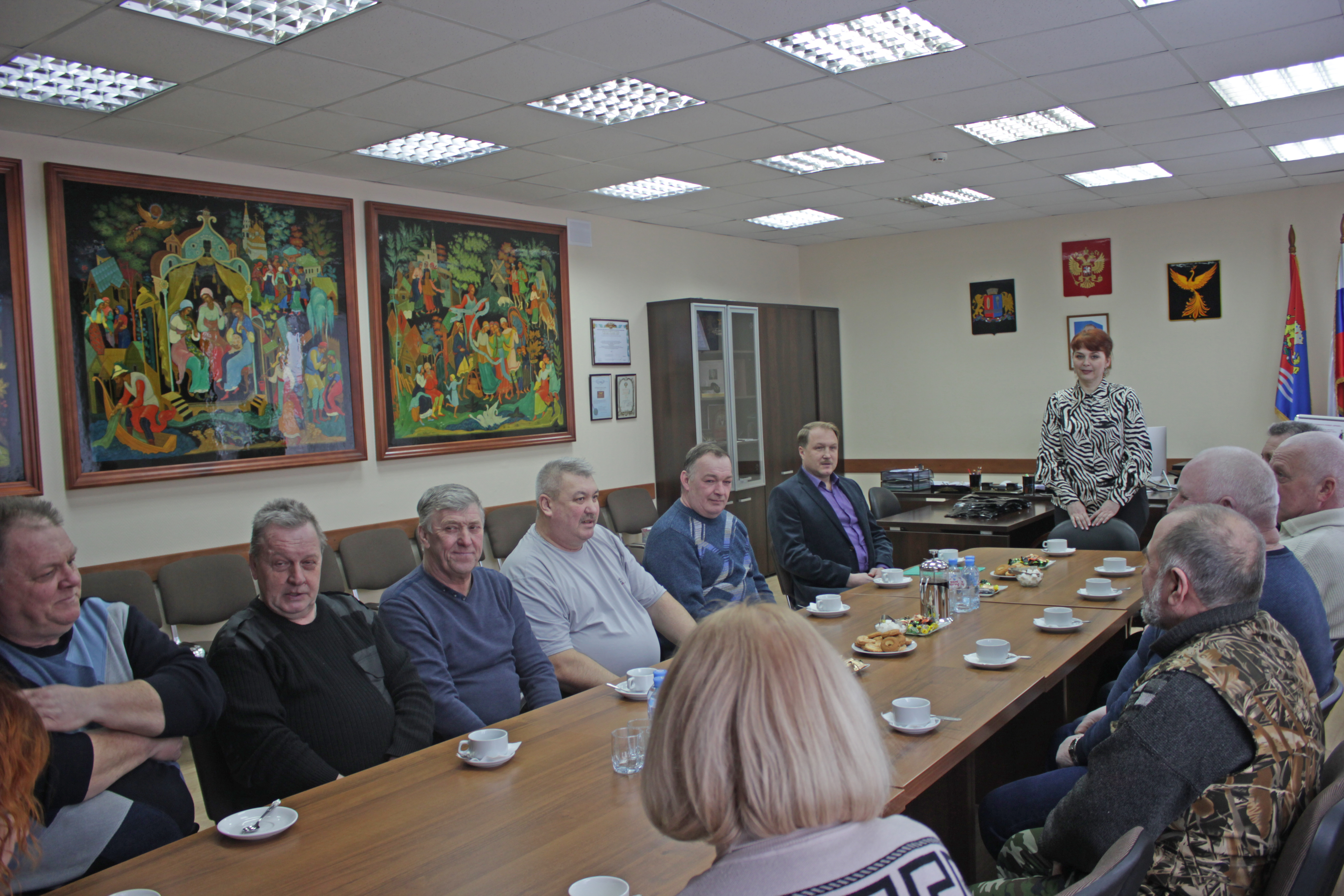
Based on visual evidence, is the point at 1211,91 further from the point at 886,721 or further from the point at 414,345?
the point at 414,345

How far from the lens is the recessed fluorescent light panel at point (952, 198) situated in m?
6.88

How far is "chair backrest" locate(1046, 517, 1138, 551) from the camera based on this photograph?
15.1 feet

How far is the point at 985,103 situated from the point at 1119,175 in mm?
2469

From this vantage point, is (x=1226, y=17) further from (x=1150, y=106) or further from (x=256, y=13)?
(x=256, y=13)

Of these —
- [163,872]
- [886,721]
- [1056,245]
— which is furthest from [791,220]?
[163,872]

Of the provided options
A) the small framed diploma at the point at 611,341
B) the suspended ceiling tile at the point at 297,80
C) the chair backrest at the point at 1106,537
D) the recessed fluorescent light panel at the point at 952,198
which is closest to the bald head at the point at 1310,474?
the chair backrest at the point at 1106,537

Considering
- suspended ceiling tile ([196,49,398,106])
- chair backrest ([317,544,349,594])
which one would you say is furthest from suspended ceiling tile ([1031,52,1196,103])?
chair backrest ([317,544,349,594])

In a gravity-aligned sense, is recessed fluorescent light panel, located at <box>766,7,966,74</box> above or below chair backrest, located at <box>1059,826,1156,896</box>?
above

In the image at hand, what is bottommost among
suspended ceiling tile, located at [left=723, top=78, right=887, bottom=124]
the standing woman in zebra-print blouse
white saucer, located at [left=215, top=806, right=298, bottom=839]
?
white saucer, located at [left=215, top=806, right=298, bottom=839]

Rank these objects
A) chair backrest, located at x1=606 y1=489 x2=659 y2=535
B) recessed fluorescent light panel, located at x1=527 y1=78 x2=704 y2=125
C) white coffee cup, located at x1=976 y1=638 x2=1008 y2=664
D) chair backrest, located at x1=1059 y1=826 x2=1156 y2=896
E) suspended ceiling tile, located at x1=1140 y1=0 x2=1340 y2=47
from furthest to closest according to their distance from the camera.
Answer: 1. chair backrest, located at x1=606 y1=489 x2=659 y2=535
2. recessed fluorescent light panel, located at x1=527 y1=78 x2=704 y2=125
3. suspended ceiling tile, located at x1=1140 y1=0 x2=1340 y2=47
4. white coffee cup, located at x1=976 y1=638 x2=1008 y2=664
5. chair backrest, located at x1=1059 y1=826 x2=1156 y2=896

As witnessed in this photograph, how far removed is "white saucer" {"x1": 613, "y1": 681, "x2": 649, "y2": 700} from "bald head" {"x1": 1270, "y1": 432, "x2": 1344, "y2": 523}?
2.07 meters

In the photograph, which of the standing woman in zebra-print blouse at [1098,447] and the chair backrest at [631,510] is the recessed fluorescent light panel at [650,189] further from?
the standing woman in zebra-print blouse at [1098,447]

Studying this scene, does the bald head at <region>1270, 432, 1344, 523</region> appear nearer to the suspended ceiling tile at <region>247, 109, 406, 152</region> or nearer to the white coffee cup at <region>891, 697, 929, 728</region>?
the white coffee cup at <region>891, 697, 929, 728</region>

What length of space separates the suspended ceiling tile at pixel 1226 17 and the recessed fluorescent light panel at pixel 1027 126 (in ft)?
3.57
